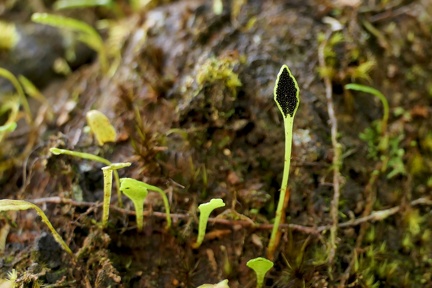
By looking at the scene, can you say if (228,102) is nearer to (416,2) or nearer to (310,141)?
(310,141)

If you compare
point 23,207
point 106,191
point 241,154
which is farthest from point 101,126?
point 241,154

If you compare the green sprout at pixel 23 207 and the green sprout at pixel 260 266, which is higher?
the green sprout at pixel 23 207

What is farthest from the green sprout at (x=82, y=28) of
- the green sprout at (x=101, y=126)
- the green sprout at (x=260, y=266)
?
the green sprout at (x=260, y=266)

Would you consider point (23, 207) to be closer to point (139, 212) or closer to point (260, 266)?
point (139, 212)

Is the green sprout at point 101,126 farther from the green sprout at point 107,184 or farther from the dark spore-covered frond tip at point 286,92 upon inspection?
the dark spore-covered frond tip at point 286,92

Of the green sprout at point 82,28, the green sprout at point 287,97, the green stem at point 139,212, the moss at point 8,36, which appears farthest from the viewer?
the moss at point 8,36

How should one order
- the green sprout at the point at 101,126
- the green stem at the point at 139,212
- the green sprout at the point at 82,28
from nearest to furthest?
1. the green stem at the point at 139,212
2. the green sprout at the point at 101,126
3. the green sprout at the point at 82,28
